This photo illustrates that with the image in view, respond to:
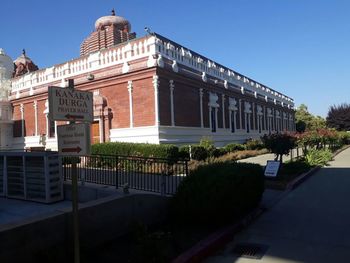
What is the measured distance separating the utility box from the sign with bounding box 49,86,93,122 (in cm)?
679

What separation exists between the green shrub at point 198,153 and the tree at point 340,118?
55.4 metres

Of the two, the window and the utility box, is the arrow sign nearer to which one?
the utility box

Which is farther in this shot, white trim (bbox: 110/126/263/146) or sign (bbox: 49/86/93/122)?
white trim (bbox: 110/126/263/146)

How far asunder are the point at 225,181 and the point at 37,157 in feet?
20.4

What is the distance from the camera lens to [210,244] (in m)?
6.57

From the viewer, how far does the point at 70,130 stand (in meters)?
4.57

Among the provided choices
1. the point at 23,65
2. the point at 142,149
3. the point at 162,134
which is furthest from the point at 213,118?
the point at 23,65

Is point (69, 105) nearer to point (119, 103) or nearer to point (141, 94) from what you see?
point (141, 94)

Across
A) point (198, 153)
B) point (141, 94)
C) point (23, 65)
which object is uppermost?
point (23, 65)

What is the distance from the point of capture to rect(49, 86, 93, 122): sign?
4344mm

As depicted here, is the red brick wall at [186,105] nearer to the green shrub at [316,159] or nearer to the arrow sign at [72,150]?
the green shrub at [316,159]

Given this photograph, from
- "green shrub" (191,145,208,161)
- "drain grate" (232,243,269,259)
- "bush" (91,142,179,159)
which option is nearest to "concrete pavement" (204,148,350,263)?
"drain grate" (232,243,269,259)

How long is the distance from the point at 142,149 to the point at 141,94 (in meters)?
4.77

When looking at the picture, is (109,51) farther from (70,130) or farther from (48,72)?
(70,130)
